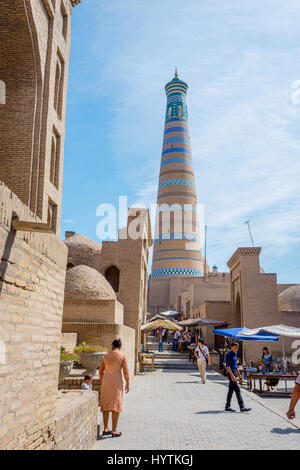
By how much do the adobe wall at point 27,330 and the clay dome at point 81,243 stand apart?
13364 millimetres

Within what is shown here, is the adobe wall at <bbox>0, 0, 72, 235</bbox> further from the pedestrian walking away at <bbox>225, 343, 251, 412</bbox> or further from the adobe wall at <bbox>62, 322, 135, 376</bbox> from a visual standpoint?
the pedestrian walking away at <bbox>225, 343, 251, 412</bbox>

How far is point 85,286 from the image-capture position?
12.7 meters

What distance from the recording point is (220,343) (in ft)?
76.5

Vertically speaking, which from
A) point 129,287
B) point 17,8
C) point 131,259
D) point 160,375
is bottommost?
point 160,375

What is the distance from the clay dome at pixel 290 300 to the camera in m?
22.1

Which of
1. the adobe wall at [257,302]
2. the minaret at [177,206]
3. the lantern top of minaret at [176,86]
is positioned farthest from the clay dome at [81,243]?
the lantern top of minaret at [176,86]

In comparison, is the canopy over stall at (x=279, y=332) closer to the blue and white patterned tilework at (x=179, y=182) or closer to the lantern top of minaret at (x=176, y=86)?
the blue and white patterned tilework at (x=179, y=182)

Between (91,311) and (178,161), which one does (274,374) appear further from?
(178,161)

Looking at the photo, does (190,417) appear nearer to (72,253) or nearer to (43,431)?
(43,431)

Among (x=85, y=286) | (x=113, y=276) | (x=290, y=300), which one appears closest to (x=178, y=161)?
(x=290, y=300)

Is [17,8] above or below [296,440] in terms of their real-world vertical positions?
above

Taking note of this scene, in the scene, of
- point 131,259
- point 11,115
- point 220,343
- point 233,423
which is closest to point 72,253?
point 131,259
